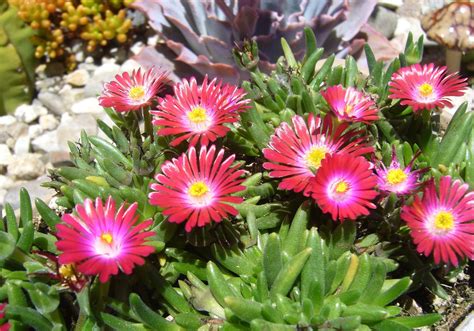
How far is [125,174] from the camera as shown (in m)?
1.32

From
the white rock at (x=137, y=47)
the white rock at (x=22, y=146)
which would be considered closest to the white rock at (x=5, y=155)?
the white rock at (x=22, y=146)

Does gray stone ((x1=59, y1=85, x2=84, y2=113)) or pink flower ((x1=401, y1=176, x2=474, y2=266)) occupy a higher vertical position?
gray stone ((x1=59, y1=85, x2=84, y2=113))

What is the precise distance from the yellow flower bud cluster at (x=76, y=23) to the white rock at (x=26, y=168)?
563 millimetres

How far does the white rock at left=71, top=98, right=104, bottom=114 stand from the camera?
9.04 ft

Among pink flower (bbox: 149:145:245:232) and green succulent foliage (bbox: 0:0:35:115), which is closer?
pink flower (bbox: 149:145:245:232)

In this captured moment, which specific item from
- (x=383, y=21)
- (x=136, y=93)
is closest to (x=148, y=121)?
(x=136, y=93)

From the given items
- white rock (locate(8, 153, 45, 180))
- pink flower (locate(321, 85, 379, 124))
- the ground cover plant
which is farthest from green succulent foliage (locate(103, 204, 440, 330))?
white rock (locate(8, 153, 45, 180))

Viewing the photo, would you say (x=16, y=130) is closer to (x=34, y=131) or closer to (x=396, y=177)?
(x=34, y=131)

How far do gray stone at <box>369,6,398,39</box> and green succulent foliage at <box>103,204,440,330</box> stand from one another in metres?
1.86

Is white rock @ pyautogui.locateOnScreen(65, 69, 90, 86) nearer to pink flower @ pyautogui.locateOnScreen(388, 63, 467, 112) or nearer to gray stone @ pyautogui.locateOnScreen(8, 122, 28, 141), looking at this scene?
gray stone @ pyautogui.locateOnScreen(8, 122, 28, 141)

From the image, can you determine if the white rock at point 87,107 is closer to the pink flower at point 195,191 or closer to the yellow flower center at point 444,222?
the pink flower at point 195,191

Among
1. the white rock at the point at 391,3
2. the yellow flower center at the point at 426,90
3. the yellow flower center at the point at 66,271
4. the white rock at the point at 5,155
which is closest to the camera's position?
the yellow flower center at the point at 66,271

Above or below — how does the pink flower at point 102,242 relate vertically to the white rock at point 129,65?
below

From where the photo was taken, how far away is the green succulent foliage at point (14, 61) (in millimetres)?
2676
